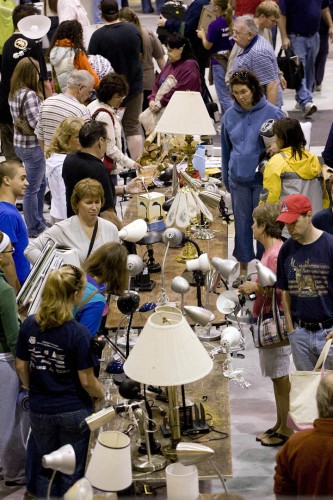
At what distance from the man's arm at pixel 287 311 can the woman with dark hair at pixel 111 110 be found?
2788 millimetres

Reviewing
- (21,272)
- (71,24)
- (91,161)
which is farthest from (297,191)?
(71,24)

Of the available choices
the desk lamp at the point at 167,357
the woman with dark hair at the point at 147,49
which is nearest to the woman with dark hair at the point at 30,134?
the woman with dark hair at the point at 147,49

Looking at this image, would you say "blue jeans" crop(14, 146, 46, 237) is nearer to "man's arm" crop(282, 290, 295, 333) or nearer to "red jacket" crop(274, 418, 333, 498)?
"man's arm" crop(282, 290, 295, 333)

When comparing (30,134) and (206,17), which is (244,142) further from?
(206,17)

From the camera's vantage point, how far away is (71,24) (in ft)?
31.2

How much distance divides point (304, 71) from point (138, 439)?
8122mm

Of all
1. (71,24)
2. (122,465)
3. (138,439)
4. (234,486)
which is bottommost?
(234,486)

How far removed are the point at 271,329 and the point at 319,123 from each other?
21.9 feet

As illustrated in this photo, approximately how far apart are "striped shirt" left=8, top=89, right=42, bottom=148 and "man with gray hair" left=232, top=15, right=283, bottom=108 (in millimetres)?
1847

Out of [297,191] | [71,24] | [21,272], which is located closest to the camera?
[21,272]

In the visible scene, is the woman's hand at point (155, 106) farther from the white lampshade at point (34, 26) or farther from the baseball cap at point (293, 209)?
the baseball cap at point (293, 209)

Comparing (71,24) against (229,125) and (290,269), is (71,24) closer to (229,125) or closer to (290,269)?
(229,125)

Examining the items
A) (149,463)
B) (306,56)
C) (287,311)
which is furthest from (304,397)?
(306,56)

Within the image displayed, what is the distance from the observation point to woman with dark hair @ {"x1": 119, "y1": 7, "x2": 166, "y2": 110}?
1078cm
